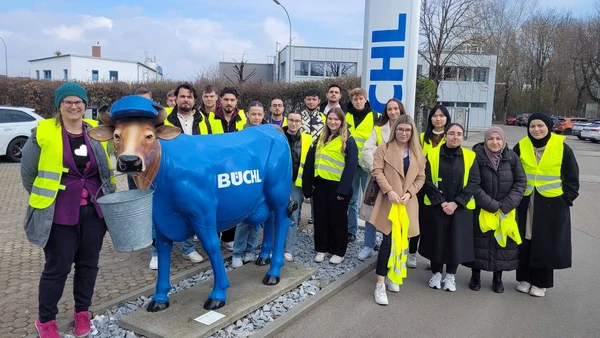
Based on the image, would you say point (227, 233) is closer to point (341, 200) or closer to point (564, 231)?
point (341, 200)

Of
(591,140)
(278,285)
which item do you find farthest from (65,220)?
(591,140)

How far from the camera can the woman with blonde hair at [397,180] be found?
463cm

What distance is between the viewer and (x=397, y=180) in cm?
465

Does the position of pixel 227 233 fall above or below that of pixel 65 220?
below

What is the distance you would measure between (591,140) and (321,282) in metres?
31.9

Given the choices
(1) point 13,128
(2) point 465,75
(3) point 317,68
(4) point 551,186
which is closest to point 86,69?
(3) point 317,68

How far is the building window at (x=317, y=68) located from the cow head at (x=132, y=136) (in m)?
38.0

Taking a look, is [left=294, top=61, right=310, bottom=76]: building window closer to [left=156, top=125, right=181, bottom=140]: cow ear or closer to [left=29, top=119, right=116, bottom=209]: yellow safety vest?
[left=156, top=125, right=181, bottom=140]: cow ear

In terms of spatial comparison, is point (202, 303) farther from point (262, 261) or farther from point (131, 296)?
point (262, 261)

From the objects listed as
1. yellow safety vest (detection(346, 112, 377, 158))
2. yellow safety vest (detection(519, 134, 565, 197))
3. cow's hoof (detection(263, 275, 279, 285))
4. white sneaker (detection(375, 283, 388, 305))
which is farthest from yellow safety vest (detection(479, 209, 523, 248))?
cow's hoof (detection(263, 275, 279, 285))

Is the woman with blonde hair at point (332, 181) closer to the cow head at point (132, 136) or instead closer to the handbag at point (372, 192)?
the handbag at point (372, 192)

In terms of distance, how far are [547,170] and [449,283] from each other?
160 cm

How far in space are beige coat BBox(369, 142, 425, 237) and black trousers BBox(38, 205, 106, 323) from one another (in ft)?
8.85

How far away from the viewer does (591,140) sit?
98.6ft
